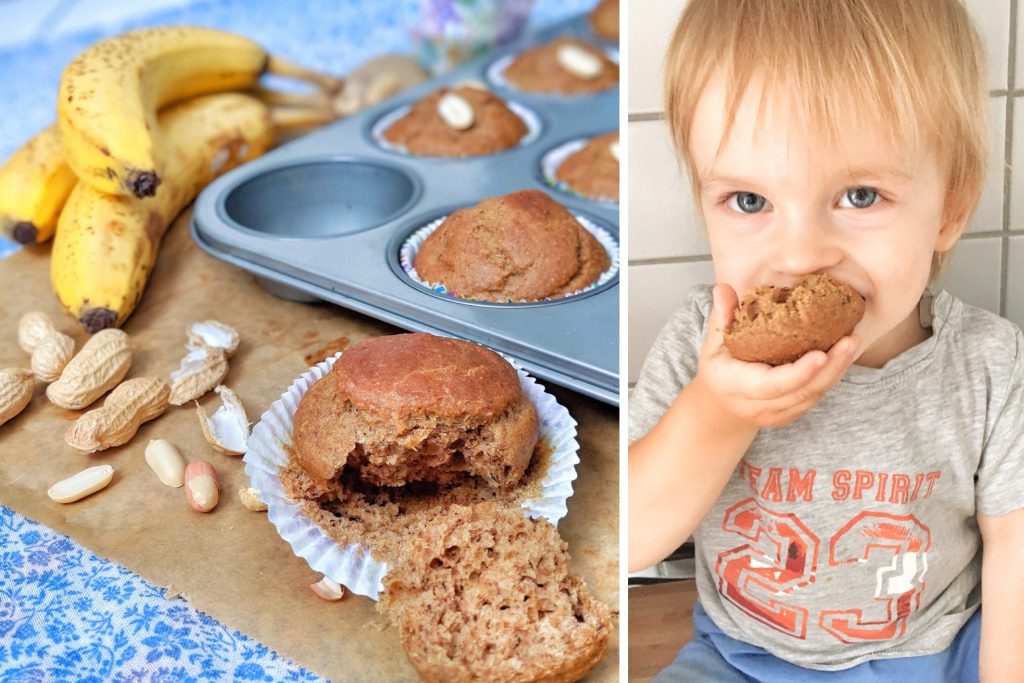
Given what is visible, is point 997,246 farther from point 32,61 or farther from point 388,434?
point 32,61

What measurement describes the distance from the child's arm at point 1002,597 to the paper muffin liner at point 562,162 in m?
0.75

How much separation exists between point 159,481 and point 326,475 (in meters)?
0.19

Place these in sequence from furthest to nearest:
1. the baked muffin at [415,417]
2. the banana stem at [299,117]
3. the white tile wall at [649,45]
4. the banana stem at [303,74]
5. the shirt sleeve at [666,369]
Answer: the banana stem at [303,74] → the banana stem at [299,117] → the baked muffin at [415,417] → the shirt sleeve at [666,369] → the white tile wall at [649,45]

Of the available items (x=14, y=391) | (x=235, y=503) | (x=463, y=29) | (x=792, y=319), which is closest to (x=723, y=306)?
(x=792, y=319)

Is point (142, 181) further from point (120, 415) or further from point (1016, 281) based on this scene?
point (1016, 281)

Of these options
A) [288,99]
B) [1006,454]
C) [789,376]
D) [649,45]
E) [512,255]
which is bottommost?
[288,99]

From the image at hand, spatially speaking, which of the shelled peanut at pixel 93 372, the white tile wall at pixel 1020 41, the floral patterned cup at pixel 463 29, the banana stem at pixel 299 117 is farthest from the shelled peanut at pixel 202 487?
the floral patterned cup at pixel 463 29

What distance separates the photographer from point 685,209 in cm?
70

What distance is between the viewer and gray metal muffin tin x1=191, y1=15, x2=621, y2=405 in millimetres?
1030

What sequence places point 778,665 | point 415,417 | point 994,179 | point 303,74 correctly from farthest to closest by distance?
point 303,74
point 415,417
point 778,665
point 994,179

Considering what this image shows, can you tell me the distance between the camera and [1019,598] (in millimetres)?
673

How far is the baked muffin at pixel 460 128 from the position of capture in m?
1.47

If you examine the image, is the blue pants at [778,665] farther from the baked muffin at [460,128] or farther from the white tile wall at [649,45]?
the baked muffin at [460,128]

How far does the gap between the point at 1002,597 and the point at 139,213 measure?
1.10 meters
